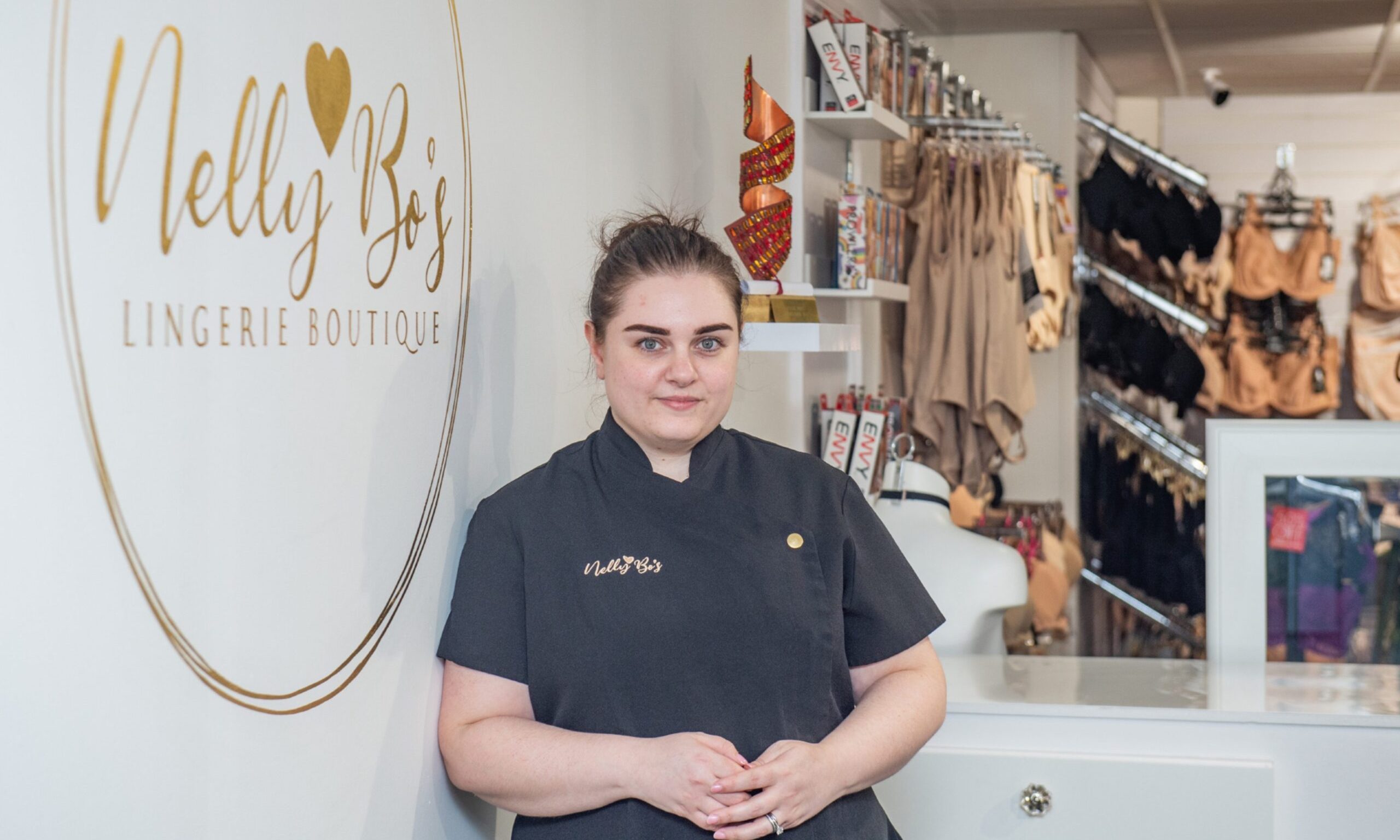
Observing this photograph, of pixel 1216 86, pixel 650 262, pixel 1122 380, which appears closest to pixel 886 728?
pixel 650 262

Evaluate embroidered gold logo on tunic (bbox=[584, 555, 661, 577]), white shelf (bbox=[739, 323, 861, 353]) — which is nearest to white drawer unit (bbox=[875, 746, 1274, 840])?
white shelf (bbox=[739, 323, 861, 353])

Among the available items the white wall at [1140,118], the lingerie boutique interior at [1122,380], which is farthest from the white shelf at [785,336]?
the white wall at [1140,118]

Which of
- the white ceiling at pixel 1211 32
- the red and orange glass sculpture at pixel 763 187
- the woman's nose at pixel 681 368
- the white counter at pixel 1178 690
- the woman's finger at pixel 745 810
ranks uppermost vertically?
the white ceiling at pixel 1211 32

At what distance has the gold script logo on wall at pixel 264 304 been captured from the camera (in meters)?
0.97

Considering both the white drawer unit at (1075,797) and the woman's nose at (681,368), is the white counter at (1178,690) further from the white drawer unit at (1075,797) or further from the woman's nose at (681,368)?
the woman's nose at (681,368)

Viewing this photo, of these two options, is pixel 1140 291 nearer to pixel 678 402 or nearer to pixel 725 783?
pixel 678 402

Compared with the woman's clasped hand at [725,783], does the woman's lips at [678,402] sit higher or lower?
higher

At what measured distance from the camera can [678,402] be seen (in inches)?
63.1

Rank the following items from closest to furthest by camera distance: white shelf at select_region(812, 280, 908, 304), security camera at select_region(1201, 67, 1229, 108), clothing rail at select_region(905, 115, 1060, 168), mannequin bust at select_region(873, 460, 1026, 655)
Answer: mannequin bust at select_region(873, 460, 1026, 655)
white shelf at select_region(812, 280, 908, 304)
clothing rail at select_region(905, 115, 1060, 168)
security camera at select_region(1201, 67, 1229, 108)

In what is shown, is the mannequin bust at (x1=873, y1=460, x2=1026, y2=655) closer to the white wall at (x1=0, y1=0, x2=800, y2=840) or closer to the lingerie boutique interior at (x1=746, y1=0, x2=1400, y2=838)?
the lingerie boutique interior at (x1=746, y1=0, x2=1400, y2=838)

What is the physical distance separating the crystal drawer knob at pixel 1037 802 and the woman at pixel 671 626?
0.58 metres

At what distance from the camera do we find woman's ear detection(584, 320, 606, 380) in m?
1.67

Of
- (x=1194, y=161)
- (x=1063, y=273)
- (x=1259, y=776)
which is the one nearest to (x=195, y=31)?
(x=1259, y=776)

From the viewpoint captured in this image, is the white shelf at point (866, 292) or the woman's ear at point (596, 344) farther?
the white shelf at point (866, 292)
